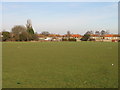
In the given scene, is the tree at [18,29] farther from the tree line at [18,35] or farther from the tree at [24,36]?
the tree at [24,36]

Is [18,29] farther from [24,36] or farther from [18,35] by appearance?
[24,36]

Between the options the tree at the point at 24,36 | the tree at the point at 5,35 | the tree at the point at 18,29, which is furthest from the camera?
the tree at the point at 18,29

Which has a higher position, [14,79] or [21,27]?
[21,27]

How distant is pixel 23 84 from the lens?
5680 millimetres

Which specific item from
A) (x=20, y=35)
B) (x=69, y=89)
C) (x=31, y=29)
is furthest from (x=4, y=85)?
(x=31, y=29)

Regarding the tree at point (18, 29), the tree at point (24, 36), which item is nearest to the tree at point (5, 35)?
the tree at point (18, 29)

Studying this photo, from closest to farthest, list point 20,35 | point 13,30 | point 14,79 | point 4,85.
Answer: point 4,85 → point 14,79 → point 20,35 → point 13,30

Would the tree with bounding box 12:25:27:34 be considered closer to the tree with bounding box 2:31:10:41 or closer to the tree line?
the tree line

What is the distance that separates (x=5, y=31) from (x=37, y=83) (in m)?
85.0

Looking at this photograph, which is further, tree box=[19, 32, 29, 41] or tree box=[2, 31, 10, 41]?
tree box=[2, 31, 10, 41]

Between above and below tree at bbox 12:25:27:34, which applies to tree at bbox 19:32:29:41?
below

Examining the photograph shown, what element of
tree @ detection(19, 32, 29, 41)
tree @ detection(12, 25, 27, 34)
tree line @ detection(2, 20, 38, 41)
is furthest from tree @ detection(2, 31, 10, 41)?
tree @ detection(19, 32, 29, 41)

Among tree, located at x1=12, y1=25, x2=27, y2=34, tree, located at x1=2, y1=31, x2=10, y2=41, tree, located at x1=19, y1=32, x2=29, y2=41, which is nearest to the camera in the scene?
tree, located at x1=19, y1=32, x2=29, y2=41

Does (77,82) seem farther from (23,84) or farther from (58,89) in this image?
(23,84)
